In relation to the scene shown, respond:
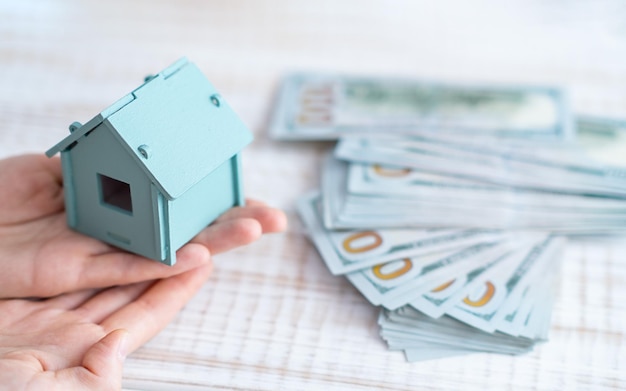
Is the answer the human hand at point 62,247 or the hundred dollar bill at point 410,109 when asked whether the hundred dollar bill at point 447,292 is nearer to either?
the human hand at point 62,247

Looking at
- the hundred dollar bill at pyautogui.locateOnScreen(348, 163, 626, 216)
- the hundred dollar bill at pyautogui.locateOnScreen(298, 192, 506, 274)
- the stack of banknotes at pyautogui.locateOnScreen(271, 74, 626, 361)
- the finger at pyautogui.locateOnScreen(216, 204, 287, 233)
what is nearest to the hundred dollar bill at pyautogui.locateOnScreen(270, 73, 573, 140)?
the stack of banknotes at pyautogui.locateOnScreen(271, 74, 626, 361)

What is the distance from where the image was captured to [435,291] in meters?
1.13

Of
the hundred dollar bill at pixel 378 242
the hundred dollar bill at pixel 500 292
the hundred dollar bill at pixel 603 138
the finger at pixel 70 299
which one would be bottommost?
the hundred dollar bill at pixel 500 292

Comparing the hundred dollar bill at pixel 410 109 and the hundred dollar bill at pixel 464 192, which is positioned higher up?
the hundred dollar bill at pixel 410 109

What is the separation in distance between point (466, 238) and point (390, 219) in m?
0.13

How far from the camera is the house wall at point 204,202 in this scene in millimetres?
1043

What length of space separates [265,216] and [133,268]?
210 millimetres

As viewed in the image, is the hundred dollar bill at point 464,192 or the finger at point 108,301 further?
the hundred dollar bill at point 464,192

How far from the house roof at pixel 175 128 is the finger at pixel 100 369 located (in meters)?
0.20

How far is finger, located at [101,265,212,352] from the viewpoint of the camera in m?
1.04

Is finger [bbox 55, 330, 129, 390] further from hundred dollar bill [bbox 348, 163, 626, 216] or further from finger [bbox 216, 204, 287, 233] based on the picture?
hundred dollar bill [bbox 348, 163, 626, 216]

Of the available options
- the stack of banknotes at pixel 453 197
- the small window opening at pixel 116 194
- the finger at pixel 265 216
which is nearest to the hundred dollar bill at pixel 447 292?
the stack of banknotes at pixel 453 197

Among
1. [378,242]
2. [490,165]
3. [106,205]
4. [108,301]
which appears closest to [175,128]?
[106,205]

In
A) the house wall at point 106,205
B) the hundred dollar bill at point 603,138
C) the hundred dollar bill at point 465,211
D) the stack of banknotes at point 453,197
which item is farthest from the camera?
the hundred dollar bill at point 603,138
